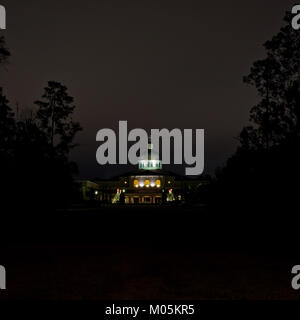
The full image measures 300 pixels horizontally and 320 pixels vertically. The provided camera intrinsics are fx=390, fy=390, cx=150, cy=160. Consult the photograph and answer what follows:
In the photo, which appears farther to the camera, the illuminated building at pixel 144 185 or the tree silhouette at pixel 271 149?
the illuminated building at pixel 144 185

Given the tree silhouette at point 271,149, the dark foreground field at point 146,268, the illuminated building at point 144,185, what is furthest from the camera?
the illuminated building at point 144,185

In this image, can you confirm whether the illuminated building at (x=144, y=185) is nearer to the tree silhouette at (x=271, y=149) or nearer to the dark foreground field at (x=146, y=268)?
the tree silhouette at (x=271, y=149)

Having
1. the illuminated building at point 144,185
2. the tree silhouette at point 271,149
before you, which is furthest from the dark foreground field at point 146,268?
the illuminated building at point 144,185

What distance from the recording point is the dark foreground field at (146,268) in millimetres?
7184

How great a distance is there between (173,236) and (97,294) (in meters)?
9.27

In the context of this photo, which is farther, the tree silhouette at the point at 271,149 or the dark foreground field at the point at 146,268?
the tree silhouette at the point at 271,149

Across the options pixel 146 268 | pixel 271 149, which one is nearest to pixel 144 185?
pixel 271 149

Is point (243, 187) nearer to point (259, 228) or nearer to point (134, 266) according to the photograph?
point (259, 228)

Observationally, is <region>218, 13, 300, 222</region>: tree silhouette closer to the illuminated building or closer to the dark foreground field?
the dark foreground field

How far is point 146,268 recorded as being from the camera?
9344 mm

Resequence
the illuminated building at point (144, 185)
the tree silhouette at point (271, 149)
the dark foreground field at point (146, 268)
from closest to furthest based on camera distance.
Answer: the dark foreground field at point (146, 268) < the tree silhouette at point (271, 149) < the illuminated building at point (144, 185)

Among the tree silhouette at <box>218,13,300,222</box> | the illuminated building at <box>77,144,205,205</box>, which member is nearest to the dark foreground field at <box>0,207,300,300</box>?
the tree silhouette at <box>218,13,300,222</box>

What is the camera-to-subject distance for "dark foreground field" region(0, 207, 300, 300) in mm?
7184

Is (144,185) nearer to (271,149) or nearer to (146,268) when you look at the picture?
(271,149)
